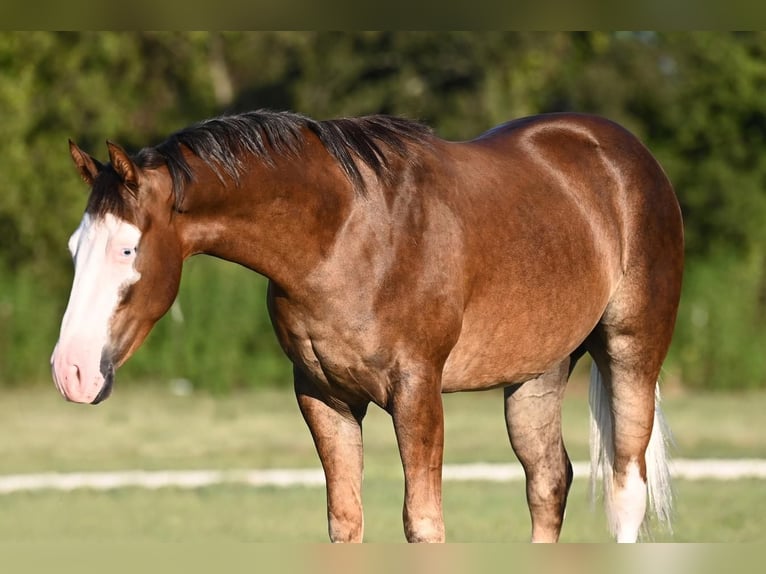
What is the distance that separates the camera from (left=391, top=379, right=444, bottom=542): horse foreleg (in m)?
4.20

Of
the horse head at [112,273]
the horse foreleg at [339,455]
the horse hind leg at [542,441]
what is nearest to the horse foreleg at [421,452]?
the horse foreleg at [339,455]

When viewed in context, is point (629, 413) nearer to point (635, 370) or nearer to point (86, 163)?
point (635, 370)

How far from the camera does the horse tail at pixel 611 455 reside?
5.70 m

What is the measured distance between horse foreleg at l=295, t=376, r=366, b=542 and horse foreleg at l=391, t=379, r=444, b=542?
434 mm

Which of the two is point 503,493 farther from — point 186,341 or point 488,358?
point 186,341

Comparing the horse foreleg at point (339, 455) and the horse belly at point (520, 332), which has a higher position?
the horse belly at point (520, 332)

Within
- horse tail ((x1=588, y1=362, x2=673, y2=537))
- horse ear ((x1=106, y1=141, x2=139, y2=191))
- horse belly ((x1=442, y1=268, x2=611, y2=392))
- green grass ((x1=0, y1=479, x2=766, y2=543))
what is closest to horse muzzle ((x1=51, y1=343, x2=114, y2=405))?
horse ear ((x1=106, y1=141, x2=139, y2=191))

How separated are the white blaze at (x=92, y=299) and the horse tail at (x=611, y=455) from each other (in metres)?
2.75

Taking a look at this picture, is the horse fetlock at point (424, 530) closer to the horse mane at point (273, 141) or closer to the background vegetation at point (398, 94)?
the horse mane at point (273, 141)

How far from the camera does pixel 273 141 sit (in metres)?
4.20

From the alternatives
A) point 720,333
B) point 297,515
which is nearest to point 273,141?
point 297,515

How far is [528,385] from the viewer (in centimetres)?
557
